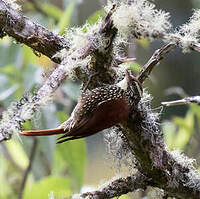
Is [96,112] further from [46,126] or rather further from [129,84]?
[46,126]

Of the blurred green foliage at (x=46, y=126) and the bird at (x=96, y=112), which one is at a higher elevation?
the blurred green foliage at (x=46, y=126)

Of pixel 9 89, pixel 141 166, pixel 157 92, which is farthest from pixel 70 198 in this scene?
pixel 157 92

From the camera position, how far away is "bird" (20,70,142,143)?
0.95 ft

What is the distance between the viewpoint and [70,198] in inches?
14.0

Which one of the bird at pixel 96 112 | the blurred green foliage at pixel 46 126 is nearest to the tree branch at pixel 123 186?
the bird at pixel 96 112

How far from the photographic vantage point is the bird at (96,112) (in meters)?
0.29

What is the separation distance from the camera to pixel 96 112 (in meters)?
0.29

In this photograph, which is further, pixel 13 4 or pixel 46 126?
pixel 46 126

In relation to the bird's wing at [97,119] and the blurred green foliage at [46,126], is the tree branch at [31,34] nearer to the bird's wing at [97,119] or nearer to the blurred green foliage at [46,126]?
the bird's wing at [97,119]

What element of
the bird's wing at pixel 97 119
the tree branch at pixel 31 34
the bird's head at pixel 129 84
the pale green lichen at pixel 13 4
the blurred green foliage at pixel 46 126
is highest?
the blurred green foliage at pixel 46 126

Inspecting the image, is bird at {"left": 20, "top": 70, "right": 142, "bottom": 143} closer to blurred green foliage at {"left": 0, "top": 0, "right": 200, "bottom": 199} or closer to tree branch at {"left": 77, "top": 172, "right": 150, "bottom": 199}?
tree branch at {"left": 77, "top": 172, "right": 150, "bottom": 199}

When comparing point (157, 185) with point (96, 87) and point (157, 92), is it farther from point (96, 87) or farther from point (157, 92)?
point (157, 92)

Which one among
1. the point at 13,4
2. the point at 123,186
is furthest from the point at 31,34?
the point at 123,186

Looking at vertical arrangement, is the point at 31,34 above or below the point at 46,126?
below
